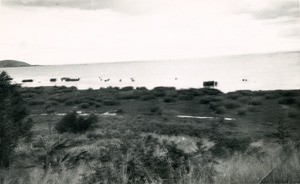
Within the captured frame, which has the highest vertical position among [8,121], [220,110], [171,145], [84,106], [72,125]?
[8,121]

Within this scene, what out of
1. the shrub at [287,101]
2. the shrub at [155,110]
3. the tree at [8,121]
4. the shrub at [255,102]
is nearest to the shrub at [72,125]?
the tree at [8,121]

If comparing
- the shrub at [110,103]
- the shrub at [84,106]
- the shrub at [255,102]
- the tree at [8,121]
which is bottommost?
the shrub at [84,106]

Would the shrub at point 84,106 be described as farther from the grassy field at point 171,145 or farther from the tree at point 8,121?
the tree at point 8,121

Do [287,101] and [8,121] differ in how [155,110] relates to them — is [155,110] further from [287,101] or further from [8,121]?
[8,121]

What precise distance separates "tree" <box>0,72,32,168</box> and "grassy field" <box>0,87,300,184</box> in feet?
1.63

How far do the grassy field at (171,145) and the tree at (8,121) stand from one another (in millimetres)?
495

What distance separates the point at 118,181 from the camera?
634 cm

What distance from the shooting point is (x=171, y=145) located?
10305 millimetres

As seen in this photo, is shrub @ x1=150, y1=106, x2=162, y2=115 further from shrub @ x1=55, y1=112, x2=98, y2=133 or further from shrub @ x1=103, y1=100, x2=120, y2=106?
shrub @ x1=55, y1=112, x2=98, y2=133

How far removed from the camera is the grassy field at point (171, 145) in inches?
247

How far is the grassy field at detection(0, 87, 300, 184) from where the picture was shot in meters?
6.26

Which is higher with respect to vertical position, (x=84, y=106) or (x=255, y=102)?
(x=255, y=102)

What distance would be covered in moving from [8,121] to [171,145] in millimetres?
4971

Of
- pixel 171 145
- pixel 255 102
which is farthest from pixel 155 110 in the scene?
pixel 171 145
